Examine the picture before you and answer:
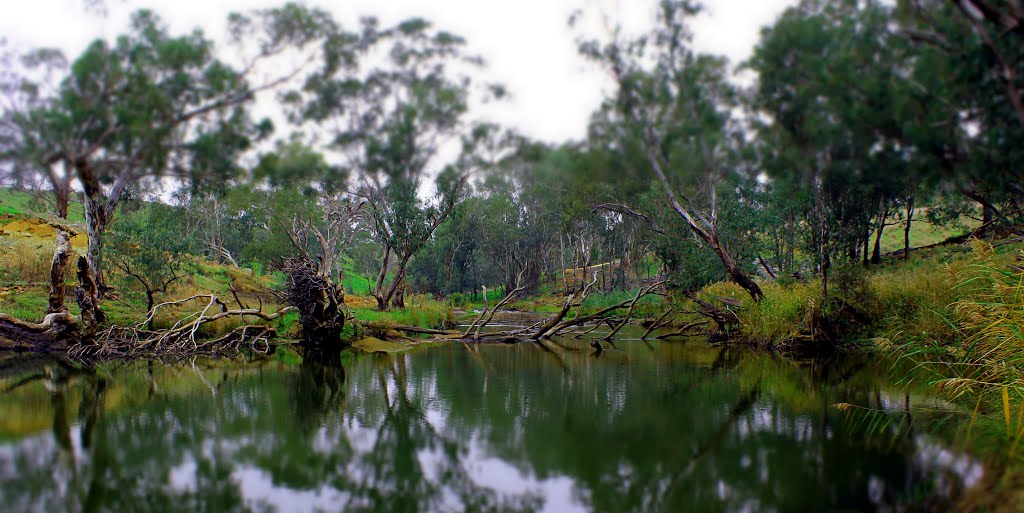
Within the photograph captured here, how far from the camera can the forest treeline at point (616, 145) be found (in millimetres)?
6160

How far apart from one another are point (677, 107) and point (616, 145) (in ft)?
6.25

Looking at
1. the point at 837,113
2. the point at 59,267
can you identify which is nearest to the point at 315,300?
the point at 59,267

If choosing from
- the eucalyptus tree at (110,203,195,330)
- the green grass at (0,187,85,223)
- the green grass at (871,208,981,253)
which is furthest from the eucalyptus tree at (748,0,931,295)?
the green grass at (0,187,85,223)

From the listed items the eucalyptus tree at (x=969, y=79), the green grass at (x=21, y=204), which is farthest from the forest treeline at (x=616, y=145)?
the green grass at (x=21, y=204)

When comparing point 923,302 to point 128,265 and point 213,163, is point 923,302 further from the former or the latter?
point 128,265

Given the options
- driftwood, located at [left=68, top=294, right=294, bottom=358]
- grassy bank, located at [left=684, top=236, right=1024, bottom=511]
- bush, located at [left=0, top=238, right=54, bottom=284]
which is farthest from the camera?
bush, located at [left=0, top=238, right=54, bottom=284]

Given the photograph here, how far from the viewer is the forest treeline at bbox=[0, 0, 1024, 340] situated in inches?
243

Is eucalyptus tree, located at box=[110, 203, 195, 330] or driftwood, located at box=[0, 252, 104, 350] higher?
eucalyptus tree, located at box=[110, 203, 195, 330]

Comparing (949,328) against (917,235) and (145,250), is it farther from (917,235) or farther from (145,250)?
(917,235)

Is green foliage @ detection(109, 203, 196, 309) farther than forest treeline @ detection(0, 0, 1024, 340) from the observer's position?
Yes

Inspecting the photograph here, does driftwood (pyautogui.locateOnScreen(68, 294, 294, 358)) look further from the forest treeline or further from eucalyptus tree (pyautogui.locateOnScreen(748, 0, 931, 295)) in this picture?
eucalyptus tree (pyautogui.locateOnScreen(748, 0, 931, 295))

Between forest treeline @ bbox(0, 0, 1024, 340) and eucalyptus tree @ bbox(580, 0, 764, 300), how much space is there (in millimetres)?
51

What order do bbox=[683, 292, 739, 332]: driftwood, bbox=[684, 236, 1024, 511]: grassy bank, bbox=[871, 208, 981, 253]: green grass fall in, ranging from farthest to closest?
bbox=[871, 208, 981, 253]: green grass → bbox=[683, 292, 739, 332]: driftwood → bbox=[684, 236, 1024, 511]: grassy bank

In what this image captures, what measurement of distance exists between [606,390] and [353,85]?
17322 millimetres
